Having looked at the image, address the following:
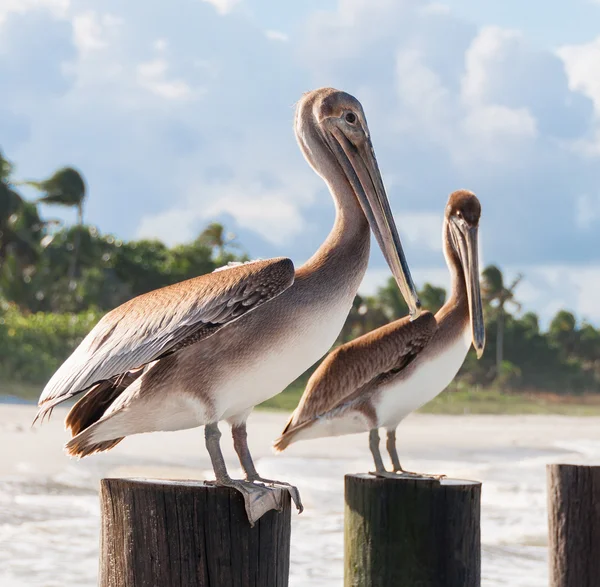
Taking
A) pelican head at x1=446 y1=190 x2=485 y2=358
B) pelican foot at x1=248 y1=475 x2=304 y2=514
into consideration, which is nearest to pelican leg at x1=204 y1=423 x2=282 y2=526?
pelican foot at x1=248 y1=475 x2=304 y2=514

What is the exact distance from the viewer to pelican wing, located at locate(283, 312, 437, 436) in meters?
4.95

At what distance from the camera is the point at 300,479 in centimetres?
1227

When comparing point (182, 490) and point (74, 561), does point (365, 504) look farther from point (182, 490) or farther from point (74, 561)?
point (74, 561)

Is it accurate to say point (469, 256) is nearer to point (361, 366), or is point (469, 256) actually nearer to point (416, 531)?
point (361, 366)

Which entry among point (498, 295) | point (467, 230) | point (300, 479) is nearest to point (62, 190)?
point (498, 295)

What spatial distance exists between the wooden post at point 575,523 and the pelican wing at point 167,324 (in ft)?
5.57

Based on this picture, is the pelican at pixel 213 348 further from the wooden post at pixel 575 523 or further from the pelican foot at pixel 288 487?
the wooden post at pixel 575 523

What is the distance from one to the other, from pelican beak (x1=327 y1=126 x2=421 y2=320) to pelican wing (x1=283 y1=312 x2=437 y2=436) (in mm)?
1547

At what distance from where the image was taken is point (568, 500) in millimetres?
4234

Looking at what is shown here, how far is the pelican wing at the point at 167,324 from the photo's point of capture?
312 centimetres

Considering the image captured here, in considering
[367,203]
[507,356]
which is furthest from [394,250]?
[507,356]

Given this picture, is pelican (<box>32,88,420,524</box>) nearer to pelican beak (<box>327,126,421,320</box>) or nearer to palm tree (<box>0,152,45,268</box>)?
pelican beak (<box>327,126,421,320</box>)

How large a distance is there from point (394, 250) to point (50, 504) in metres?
7.30

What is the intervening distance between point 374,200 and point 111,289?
32.1 m
